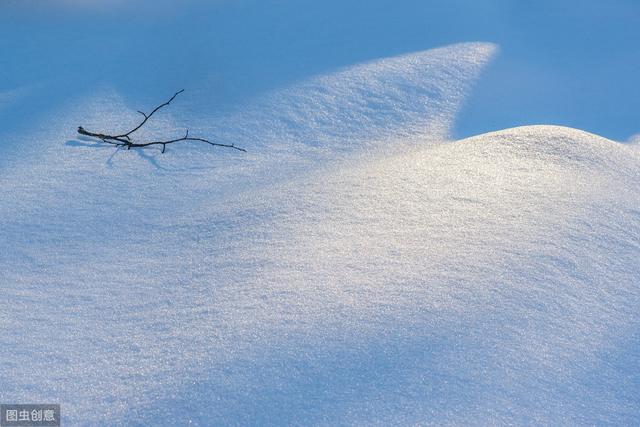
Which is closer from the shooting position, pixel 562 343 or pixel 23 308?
pixel 562 343

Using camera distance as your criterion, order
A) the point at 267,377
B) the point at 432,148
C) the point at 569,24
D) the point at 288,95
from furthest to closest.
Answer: the point at 569,24 < the point at 288,95 < the point at 432,148 < the point at 267,377

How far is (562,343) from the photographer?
1010 millimetres

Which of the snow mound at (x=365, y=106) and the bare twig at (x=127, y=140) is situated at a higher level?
the snow mound at (x=365, y=106)

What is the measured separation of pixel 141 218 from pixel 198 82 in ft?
2.38

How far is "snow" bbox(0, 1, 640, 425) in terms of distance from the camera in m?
0.93

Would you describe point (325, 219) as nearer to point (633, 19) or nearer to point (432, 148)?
point (432, 148)

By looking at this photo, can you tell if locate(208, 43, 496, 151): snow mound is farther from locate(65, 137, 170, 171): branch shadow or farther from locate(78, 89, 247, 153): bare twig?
locate(65, 137, 170, 171): branch shadow

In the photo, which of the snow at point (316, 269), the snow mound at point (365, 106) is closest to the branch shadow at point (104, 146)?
the snow at point (316, 269)

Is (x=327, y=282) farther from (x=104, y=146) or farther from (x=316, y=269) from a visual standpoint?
(x=104, y=146)

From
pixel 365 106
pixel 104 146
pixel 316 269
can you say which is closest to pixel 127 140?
pixel 104 146

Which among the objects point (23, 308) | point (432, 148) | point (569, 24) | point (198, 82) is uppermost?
point (569, 24)

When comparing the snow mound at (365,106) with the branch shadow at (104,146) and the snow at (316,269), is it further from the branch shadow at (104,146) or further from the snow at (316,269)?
the branch shadow at (104,146)

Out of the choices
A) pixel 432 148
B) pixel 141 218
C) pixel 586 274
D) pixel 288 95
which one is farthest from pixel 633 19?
pixel 141 218

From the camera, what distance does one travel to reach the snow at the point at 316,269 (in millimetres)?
931
